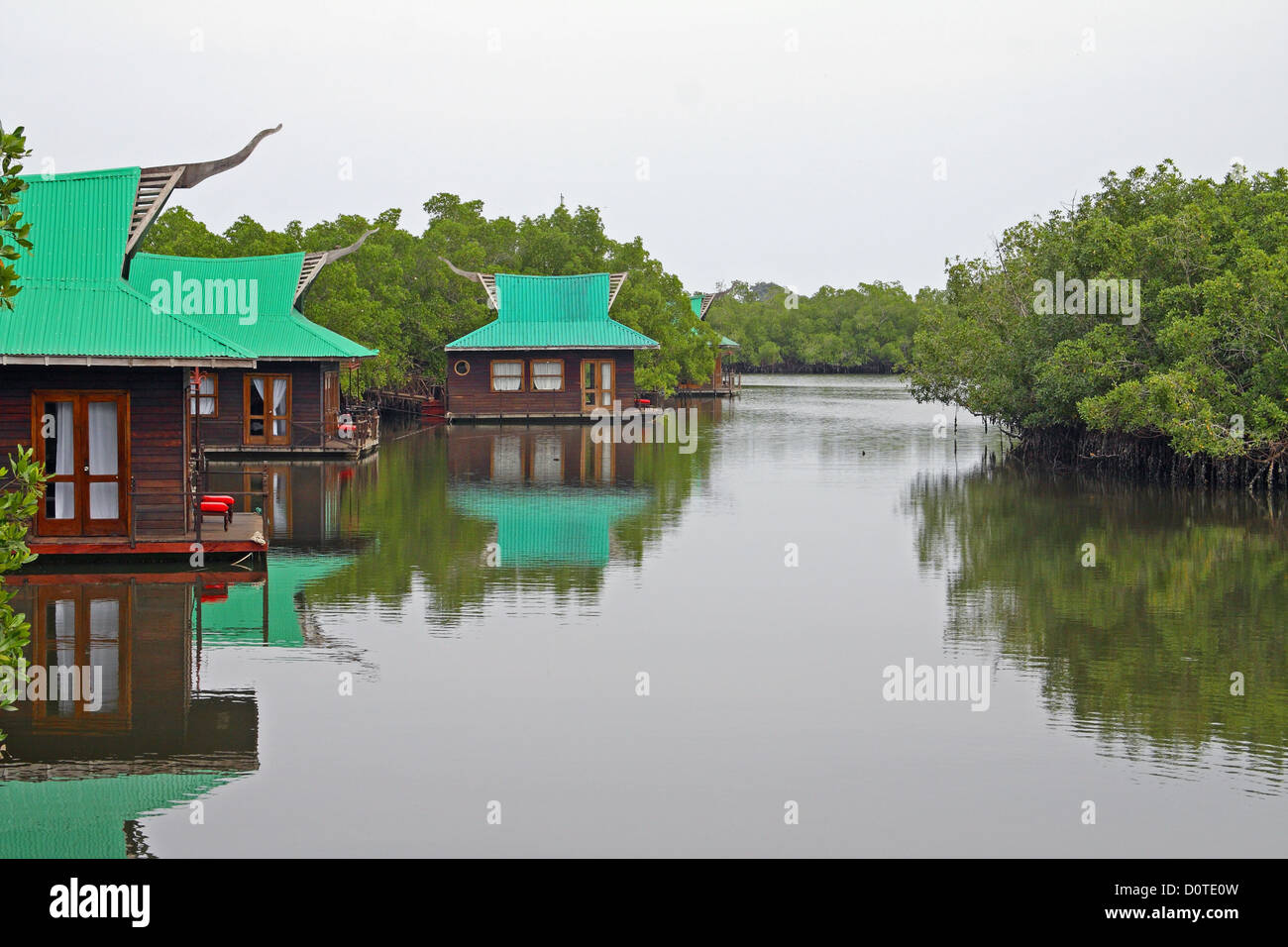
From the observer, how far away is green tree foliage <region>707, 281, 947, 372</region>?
5094 inches

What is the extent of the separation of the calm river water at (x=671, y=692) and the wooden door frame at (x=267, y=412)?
43.5 feet

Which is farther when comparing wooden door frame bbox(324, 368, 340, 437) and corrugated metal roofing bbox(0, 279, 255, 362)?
wooden door frame bbox(324, 368, 340, 437)

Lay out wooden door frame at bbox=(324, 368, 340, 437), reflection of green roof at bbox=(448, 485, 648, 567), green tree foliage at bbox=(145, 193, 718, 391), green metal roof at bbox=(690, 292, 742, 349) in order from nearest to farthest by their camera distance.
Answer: reflection of green roof at bbox=(448, 485, 648, 567) → wooden door frame at bbox=(324, 368, 340, 437) → green tree foliage at bbox=(145, 193, 718, 391) → green metal roof at bbox=(690, 292, 742, 349)

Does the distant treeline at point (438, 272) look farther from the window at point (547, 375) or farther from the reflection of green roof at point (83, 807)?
the reflection of green roof at point (83, 807)

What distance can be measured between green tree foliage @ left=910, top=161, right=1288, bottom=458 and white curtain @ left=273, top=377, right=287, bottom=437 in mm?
18250

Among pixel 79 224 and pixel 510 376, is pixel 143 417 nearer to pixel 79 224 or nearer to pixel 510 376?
pixel 79 224

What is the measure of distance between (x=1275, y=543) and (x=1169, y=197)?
12.9 meters

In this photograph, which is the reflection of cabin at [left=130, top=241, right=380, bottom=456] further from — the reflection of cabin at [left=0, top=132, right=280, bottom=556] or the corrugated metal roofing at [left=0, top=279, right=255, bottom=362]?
the reflection of cabin at [left=0, top=132, right=280, bottom=556]

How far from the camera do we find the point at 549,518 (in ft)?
82.0

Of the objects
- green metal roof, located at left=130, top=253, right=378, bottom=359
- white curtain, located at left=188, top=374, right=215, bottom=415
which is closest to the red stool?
green metal roof, located at left=130, top=253, right=378, bottom=359

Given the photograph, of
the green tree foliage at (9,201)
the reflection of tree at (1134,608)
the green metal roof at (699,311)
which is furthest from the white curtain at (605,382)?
the green tree foliage at (9,201)
